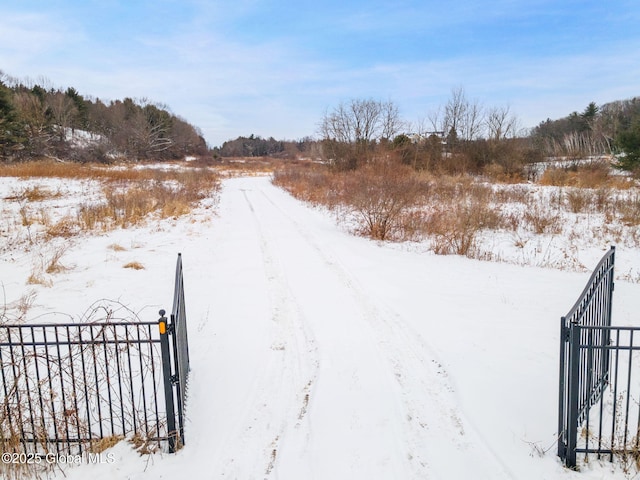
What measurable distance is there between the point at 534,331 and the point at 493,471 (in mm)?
3409

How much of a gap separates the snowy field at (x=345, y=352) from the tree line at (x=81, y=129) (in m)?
37.9

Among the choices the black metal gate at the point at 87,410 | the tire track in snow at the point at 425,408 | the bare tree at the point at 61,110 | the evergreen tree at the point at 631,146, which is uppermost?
the bare tree at the point at 61,110

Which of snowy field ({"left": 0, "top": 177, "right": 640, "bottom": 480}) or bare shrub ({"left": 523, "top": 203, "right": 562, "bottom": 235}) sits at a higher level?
bare shrub ({"left": 523, "top": 203, "right": 562, "bottom": 235})

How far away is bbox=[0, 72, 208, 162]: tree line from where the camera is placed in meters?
41.8

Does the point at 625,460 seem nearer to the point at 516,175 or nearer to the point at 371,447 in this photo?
the point at 371,447

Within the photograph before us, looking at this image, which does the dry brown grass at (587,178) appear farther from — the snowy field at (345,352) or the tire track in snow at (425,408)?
the tire track in snow at (425,408)

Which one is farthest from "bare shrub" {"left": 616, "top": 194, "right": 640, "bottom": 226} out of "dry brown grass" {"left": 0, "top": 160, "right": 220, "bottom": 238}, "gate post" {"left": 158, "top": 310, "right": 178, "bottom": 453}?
"dry brown grass" {"left": 0, "top": 160, "right": 220, "bottom": 238}

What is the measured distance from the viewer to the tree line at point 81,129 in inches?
1644

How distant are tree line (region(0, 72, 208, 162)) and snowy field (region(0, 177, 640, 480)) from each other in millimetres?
37881

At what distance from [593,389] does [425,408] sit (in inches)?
65.3

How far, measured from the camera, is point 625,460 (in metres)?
3.32

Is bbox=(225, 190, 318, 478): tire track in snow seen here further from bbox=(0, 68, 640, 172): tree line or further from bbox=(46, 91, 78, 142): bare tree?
bbox=(46, 91, 78, 142): bare tree

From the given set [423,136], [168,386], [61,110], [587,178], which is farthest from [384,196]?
[61,110]

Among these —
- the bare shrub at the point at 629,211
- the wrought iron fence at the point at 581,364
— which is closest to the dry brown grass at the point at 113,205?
the wrought iron fence at the point at 581,364
